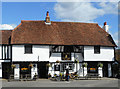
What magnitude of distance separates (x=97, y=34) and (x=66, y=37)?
4.94 metres

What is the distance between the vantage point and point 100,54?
25375 mm

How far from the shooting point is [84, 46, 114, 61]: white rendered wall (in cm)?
2499

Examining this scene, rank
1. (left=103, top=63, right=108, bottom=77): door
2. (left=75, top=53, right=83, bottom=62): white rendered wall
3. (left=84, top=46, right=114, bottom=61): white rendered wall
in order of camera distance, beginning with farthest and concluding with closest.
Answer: (left=103, top=63, right=108, bottom=77): door < (left=75, top=53, right=83, bottom=62): white rendered wall < (left=84, top=46, right=114, bottom=61): white rendered wall

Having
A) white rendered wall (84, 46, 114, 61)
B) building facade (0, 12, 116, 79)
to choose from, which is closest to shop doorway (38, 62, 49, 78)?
building facade (0, 12, 116, 79)

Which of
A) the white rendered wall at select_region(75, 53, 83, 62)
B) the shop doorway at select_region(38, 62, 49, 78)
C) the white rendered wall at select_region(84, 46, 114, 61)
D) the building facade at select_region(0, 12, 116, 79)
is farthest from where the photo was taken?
the white rendered wall at select_region(75, 53, 83, 62)

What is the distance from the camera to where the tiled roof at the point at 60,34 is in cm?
2423

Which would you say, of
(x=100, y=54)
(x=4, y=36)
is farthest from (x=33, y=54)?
(x=100, y=54)

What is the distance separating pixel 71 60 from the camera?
2489 cm

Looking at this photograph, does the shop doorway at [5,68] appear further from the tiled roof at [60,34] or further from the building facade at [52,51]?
the tiled roof at [60,34]

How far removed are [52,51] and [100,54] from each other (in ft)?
21.9

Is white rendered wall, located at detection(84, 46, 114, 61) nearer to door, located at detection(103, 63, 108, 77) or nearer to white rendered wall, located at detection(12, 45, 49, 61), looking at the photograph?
door, located at detection(103, 63, 108, 77)

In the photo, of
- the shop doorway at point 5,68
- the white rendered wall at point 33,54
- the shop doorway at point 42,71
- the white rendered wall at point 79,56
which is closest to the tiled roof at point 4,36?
the white rendered wall at point 33,54

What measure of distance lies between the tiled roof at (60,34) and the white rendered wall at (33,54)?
2.18 feet

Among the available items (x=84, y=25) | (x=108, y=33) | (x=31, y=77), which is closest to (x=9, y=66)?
(x=31, y=77)
